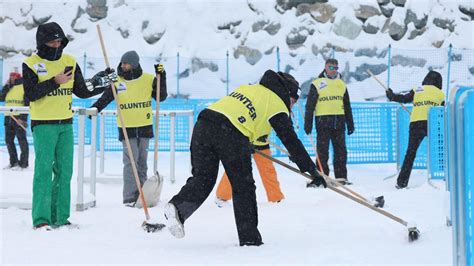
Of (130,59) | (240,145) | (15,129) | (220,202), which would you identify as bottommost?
→ (220,202)

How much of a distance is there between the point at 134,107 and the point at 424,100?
373 cm

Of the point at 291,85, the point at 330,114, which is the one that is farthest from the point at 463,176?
the point at 330,114

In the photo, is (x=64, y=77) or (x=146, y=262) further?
(x=64, y=77)

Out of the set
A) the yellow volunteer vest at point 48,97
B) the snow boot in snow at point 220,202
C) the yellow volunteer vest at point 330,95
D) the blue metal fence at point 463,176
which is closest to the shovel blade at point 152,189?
the snow boot in snow at point 220,202

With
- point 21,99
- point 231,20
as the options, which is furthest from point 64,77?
point 231,20

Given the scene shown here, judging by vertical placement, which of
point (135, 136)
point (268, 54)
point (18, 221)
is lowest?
point (18, 221)

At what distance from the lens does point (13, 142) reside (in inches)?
403

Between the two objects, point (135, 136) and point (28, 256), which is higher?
point (135, 136)

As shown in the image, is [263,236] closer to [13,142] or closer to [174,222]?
[174,222]

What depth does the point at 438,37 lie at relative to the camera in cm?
2320

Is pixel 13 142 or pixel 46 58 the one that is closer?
pixel 46 58

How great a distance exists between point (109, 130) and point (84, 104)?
0.90 metres

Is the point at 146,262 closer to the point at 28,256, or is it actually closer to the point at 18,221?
the point at 28,256

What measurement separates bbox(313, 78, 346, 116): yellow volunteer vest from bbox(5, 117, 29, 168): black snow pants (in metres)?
4.69
